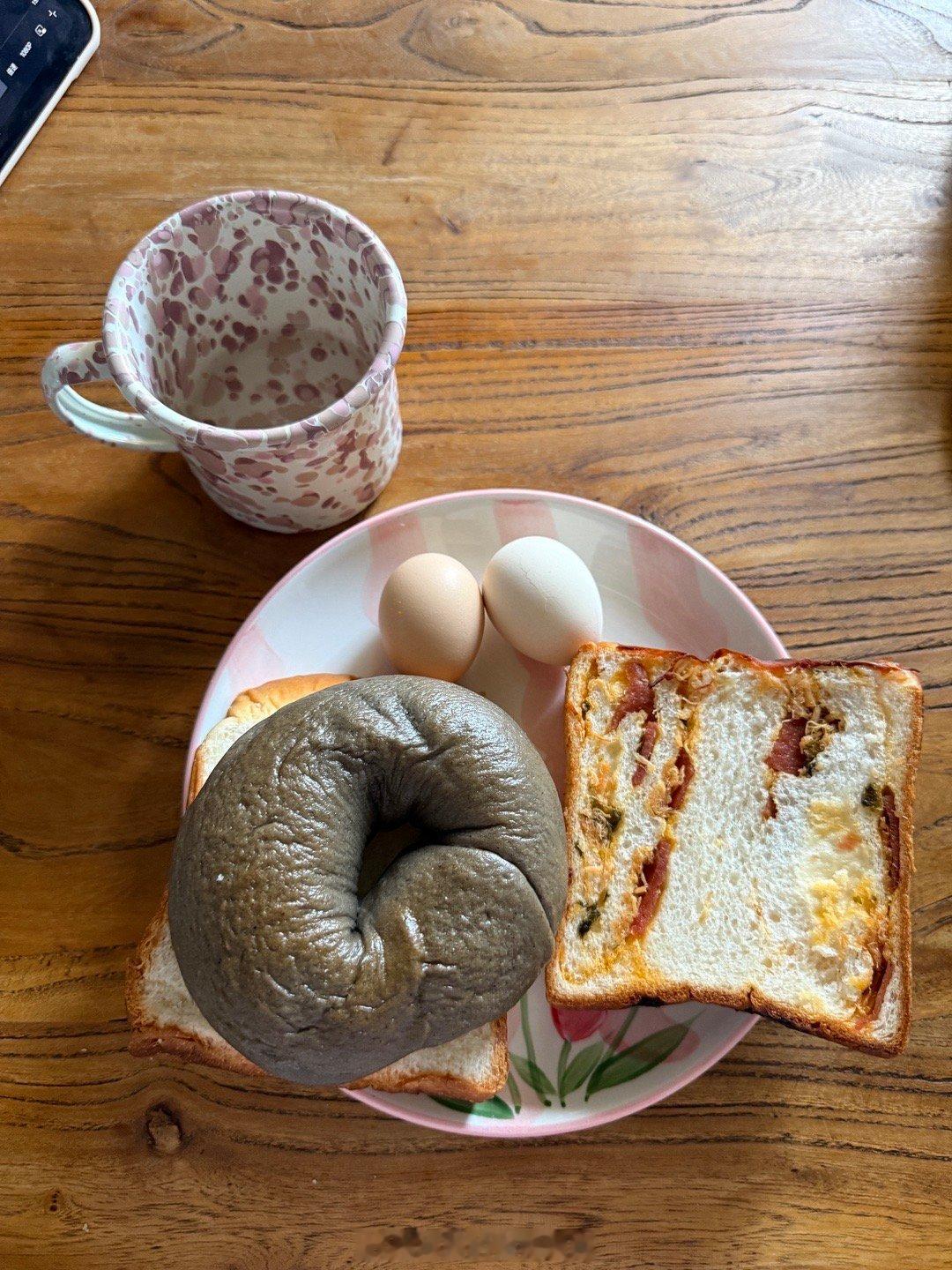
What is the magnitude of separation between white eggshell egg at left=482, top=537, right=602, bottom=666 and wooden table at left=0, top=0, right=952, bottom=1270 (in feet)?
0.54

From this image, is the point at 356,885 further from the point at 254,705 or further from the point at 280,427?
the point at 280,427

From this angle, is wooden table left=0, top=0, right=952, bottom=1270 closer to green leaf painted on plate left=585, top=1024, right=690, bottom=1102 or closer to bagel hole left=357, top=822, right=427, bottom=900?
green leaf painted on plate left=585, top=1024, right=690, bottom=1102

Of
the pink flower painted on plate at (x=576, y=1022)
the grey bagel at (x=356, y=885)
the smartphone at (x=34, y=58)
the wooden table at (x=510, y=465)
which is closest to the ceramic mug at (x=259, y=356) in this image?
the wooden table at (x=510, y=465)

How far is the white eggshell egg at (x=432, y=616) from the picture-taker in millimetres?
846

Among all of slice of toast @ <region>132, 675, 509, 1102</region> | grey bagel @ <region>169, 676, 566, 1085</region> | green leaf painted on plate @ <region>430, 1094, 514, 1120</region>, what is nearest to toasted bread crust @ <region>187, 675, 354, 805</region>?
slice of toast @ <region>132, 675, 509, 1102</region>

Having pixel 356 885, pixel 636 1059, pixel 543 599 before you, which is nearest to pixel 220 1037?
pixel 356 885

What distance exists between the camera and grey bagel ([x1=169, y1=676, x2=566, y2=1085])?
68 centimetres

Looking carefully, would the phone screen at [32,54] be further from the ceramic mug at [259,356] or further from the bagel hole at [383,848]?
the bagel hole at [383,848]

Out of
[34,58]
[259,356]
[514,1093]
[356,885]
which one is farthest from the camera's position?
[34,58]

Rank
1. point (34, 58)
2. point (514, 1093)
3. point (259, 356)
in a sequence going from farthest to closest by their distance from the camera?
point (34, 58)
point (259, 356)
point (514, 1093)

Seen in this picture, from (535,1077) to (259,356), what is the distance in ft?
2.35

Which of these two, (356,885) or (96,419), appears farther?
(96,419)

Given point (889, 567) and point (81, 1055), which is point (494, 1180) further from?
point (889, 567)

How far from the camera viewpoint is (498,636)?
3.07ft
